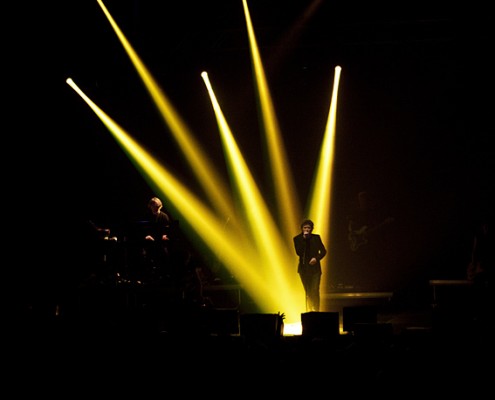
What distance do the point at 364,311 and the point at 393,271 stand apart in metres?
5.85

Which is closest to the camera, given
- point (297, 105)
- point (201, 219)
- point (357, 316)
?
point (357, 316)

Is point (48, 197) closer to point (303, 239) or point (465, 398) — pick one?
point (303, 239)

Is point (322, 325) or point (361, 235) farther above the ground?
point (361, 235)

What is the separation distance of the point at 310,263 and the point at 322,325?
12.2 ft

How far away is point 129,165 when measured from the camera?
601 inches

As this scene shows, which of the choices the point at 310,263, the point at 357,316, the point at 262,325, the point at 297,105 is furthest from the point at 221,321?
the point at 297,105

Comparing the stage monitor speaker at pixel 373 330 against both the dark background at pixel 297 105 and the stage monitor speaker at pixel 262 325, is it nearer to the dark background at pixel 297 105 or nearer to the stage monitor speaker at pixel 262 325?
the stage monitor speaker at pixel 262 325

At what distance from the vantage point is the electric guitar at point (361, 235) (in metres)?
14.3

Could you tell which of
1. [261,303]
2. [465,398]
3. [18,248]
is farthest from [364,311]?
[18,248]

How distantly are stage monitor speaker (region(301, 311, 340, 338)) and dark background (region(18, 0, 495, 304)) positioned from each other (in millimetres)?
5758

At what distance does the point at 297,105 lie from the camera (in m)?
15.3

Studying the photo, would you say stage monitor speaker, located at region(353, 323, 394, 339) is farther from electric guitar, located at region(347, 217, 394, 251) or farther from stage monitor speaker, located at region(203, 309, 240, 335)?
electric guitar, located at region(347, 217, 394, 251)

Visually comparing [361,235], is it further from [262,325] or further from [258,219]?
[262,325]

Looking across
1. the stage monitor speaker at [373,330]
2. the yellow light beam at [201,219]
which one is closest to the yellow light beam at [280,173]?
the yellow light beam at [201,219]
